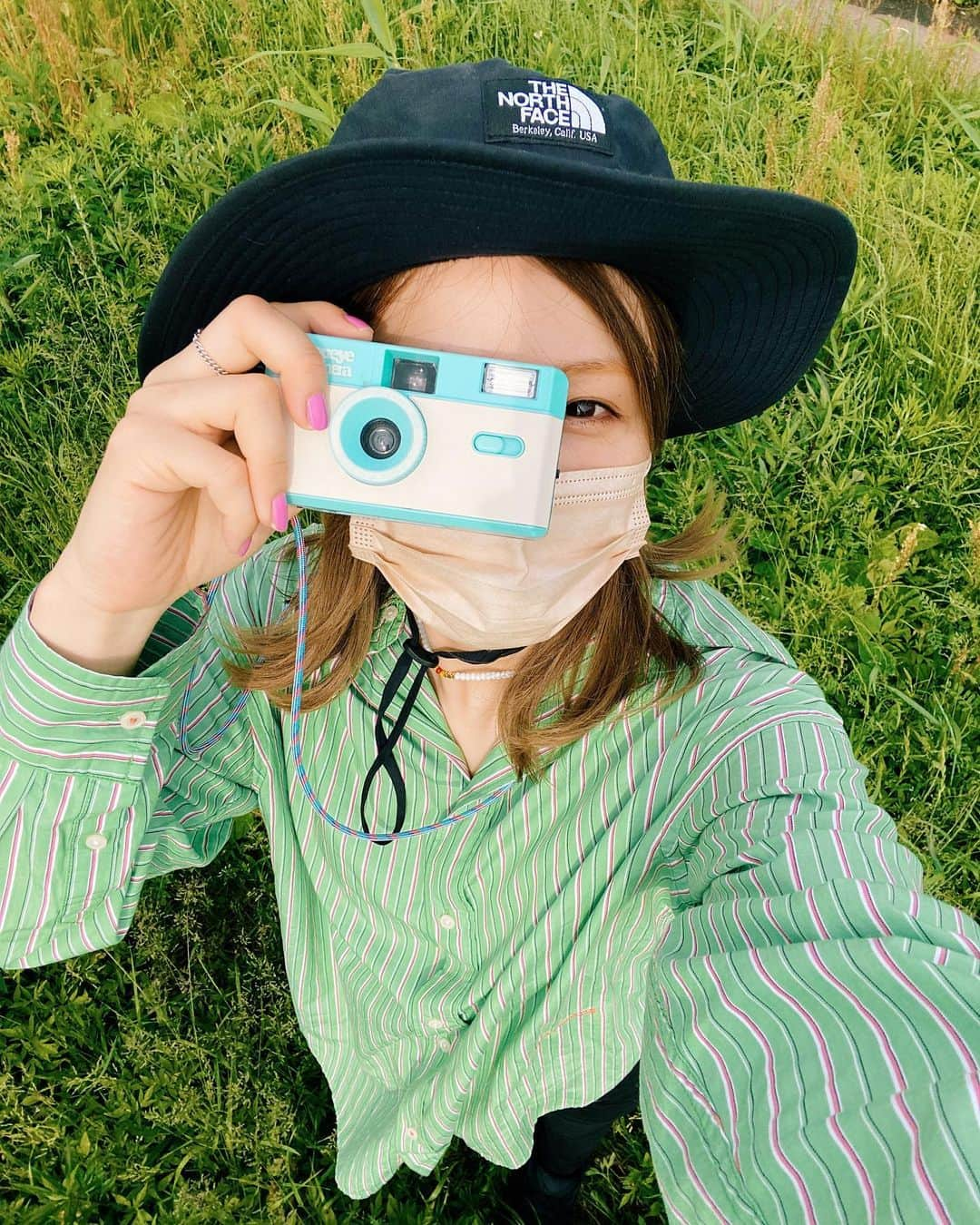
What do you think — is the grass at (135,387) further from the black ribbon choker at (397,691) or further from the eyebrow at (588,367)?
the eyebrow at (588,367)

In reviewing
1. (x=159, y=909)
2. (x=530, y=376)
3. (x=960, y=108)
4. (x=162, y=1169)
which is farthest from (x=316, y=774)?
(x=960, y=108)

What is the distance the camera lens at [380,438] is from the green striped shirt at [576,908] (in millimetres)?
409

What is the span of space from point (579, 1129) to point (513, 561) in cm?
144

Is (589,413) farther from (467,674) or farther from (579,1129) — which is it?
(579,1129)

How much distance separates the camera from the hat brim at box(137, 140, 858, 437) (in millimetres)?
927

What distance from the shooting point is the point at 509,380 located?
39.6 inches

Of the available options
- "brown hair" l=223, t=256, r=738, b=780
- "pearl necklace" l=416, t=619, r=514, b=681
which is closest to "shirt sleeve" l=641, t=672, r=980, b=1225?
"brown hair" l=223, t=256, r=738, b=780

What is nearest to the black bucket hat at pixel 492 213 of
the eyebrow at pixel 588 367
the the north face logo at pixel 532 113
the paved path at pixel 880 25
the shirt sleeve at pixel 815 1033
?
the the north face logo at pixel 532 113

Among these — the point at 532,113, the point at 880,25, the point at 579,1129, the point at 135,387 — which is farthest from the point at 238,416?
the point at 880,25

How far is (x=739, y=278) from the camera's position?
117cm

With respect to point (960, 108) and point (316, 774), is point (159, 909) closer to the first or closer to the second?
point (316, 774)

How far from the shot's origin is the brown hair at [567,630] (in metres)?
1.17

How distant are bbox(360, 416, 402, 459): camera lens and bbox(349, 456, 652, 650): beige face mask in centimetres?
13

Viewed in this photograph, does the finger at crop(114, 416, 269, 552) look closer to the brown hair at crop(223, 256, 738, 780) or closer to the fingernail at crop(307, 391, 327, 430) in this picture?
the fingernail at crop(307, 391, 327, 430)
